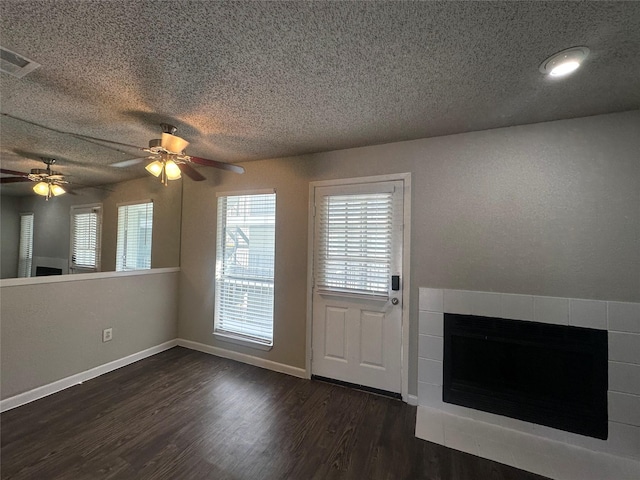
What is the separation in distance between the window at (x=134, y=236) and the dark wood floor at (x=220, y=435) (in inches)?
49.7

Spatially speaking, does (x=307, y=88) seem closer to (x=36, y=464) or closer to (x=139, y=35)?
(x=139, y=35)

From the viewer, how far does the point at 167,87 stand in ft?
5.38

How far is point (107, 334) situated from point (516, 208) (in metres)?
4.24

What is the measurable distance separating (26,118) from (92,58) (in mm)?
1346

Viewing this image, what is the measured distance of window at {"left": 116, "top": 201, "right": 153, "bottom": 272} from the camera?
2947 millimetres

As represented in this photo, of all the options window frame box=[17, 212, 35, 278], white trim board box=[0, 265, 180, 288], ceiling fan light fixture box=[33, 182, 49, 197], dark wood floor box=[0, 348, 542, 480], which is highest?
ceiling fan light fixture box=[33, 182, 49, 197]

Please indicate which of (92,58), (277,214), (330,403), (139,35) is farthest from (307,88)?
(330,403)

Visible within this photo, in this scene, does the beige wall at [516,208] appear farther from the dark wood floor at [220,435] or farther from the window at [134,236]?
the window at [134,236]

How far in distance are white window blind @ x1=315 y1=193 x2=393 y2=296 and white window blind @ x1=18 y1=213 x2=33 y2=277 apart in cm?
264

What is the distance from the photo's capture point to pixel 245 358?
3064mm

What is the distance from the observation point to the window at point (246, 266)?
301cm

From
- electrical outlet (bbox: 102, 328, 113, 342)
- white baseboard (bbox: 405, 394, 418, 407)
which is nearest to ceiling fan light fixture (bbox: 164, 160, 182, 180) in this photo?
electrical outlet (bbox: 102, 328, 113, 342)

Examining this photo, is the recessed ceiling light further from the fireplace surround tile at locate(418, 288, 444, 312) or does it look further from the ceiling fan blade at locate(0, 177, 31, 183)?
the ceiling fan blade at locate(0, 177, 31, 183)

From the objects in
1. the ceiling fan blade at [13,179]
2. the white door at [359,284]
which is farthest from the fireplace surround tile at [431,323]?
the ceiling fan blade at [13,179]
